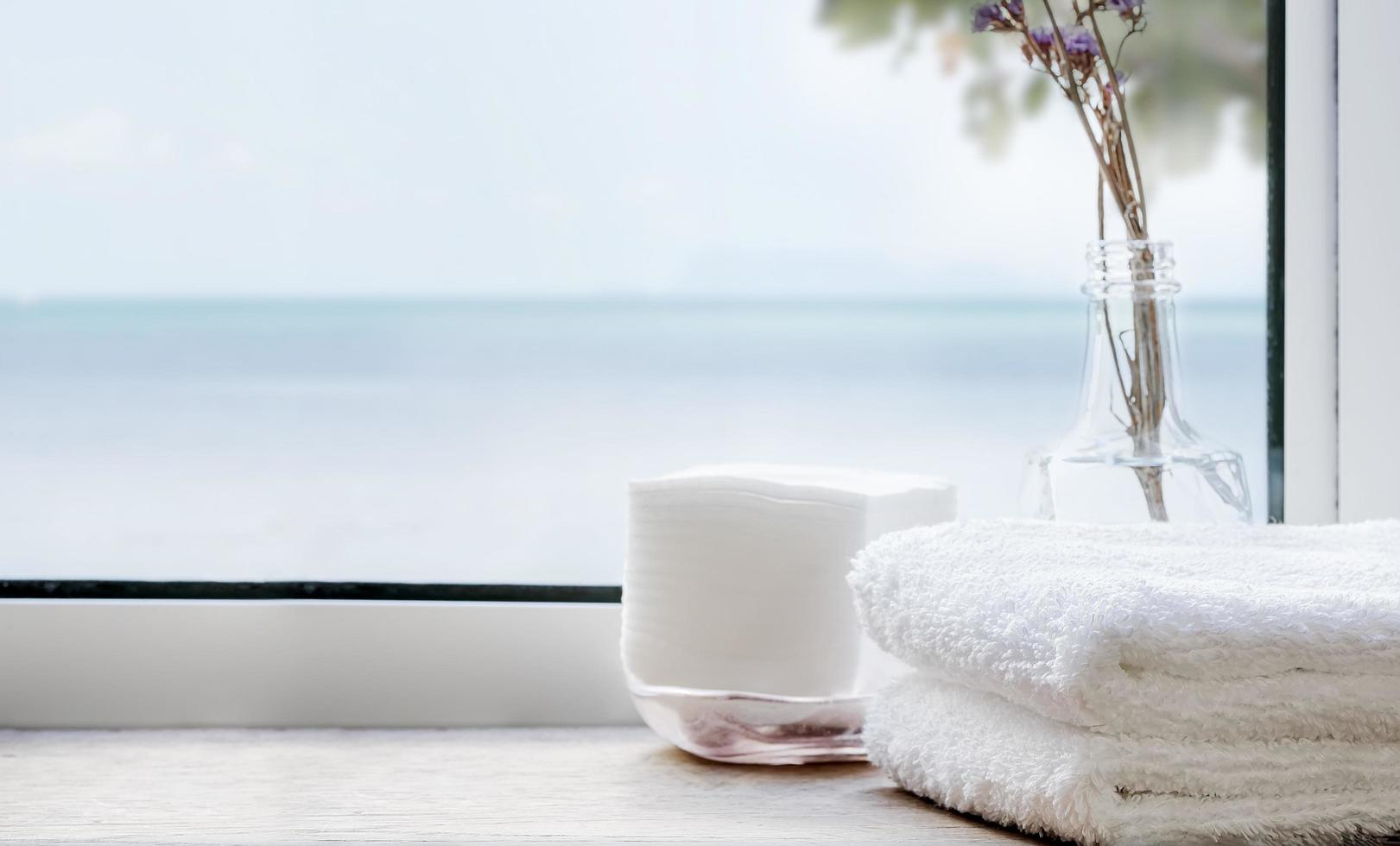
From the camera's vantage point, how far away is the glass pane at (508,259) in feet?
2.89

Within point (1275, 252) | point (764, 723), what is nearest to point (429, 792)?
point (764, 723)

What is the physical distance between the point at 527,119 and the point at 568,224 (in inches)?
3.2

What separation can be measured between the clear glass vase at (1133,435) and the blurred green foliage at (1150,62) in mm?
226

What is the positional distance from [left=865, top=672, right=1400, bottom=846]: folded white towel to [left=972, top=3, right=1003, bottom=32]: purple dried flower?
458 millimetres

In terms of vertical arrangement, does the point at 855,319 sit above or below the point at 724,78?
below

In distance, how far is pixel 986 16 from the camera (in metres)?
0.79

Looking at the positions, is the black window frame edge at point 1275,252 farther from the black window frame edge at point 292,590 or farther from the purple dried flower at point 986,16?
the black window frame edge at point 292,590

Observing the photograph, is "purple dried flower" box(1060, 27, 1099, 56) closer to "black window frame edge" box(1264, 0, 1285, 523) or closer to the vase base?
"black window frame edge" box(1264, 0, 1285, 523)

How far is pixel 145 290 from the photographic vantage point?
2.91ft

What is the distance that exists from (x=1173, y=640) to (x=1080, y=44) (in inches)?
18.2

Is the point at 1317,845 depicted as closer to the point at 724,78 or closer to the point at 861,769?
the point at 861,769

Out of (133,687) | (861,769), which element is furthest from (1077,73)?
(133,687)

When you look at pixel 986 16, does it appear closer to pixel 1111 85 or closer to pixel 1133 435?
pixel 1111 85

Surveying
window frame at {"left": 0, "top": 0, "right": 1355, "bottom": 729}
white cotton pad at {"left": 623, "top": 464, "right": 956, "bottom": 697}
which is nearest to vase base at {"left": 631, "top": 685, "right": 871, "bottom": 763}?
white cotton pad at {"left": 623, "top": 464, "right": 956, "bottom": 697}
